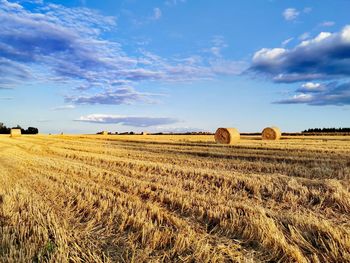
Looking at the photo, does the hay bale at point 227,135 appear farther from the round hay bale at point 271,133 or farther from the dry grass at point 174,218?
the dry grass at point 174,218

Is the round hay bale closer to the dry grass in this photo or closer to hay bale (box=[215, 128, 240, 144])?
hay bale (box=[215, 128, 240, 144])

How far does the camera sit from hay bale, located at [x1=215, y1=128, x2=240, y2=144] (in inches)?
991

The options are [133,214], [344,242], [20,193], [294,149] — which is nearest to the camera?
[344,242]

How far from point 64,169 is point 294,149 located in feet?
37.9

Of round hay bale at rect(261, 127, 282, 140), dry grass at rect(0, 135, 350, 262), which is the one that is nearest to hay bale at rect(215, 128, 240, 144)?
round hay bale at rect(261, 127, 282, 140)

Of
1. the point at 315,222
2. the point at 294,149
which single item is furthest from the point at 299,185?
the point at 294,149

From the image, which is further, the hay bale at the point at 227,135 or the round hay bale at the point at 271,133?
the round hay bale at the point at 271,133

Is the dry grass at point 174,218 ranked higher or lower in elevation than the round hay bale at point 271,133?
lower

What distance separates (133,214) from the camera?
19.5ft

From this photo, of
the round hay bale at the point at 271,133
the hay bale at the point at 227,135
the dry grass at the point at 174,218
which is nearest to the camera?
the dry grass at the point at 174,218

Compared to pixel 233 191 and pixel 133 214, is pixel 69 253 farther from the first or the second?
pixel 233 191

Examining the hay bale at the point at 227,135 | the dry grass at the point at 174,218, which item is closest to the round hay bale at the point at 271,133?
the hay bale at the point at 227,135

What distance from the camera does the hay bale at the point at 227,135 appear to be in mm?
25166

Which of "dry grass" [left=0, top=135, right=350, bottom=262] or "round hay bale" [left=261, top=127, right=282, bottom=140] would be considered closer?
"dry grass" [left=0, top=135, right=350, bottom=262]
